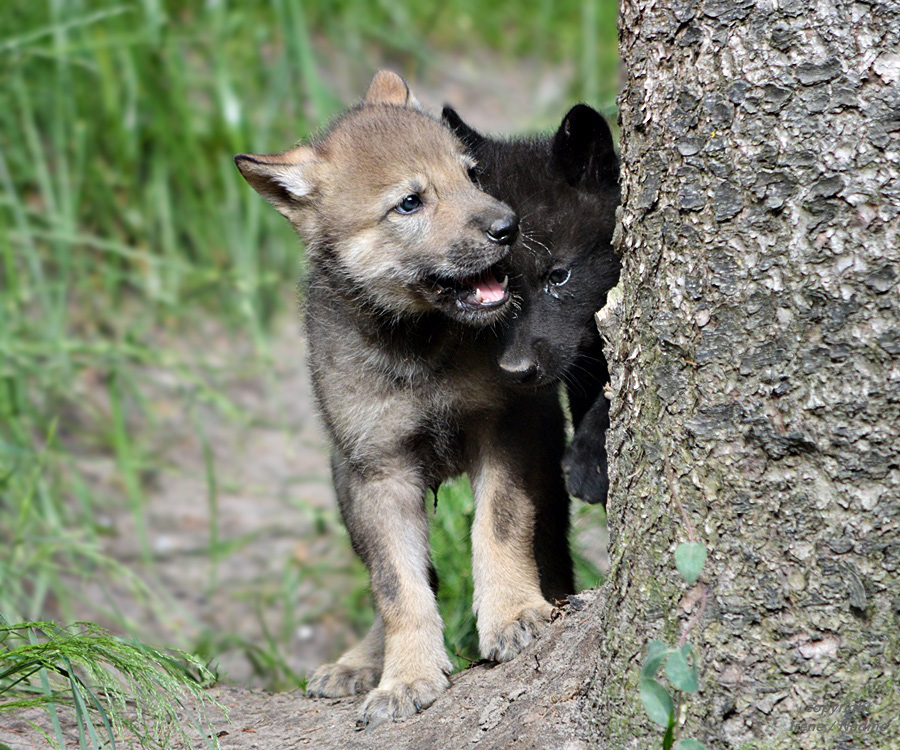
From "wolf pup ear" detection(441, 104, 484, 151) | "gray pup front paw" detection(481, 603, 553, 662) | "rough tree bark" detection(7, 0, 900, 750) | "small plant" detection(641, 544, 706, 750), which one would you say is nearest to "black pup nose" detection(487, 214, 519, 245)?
"wolf pup ear" detection(441, 104, 484, 151)

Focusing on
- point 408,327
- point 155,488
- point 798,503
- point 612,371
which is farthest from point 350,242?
point 155,488

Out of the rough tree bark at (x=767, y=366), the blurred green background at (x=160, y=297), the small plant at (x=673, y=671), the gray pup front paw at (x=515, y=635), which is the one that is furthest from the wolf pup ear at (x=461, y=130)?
the blurred green background at (x=160, y=297)

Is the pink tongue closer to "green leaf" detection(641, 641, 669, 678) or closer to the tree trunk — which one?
the tree trunk

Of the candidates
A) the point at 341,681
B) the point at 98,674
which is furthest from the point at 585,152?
the point at 98,674

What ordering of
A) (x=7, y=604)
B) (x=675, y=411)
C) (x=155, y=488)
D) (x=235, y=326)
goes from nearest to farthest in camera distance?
(x=675, y=411), (x=7, y=604), (x=155, y=488), (x=235, y=326)

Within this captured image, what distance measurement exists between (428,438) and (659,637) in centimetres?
130

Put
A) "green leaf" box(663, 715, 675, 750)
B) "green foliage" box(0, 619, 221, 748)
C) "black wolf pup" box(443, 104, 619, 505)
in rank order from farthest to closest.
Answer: "black wolf pup" box(443, 104, 619, 505) < "green foliage" box(0, 619, 221, 748) < "green leaf" box(663, 715, 675, 750)

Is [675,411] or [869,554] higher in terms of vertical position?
[675,411]

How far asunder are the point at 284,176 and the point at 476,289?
2.40 ft

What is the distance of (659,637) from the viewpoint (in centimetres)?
222

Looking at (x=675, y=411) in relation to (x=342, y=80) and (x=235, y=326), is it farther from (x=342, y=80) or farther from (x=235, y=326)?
(x=342, y=80)

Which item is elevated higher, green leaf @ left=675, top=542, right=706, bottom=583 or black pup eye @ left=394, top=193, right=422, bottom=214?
Answer: black pup eye @ left=394, top=193, right=422, bottom=214

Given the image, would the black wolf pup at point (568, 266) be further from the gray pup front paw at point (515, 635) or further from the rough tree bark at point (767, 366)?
the rough tree bark at point (767, 366)

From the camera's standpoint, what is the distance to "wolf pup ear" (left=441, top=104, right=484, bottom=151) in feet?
11.9
